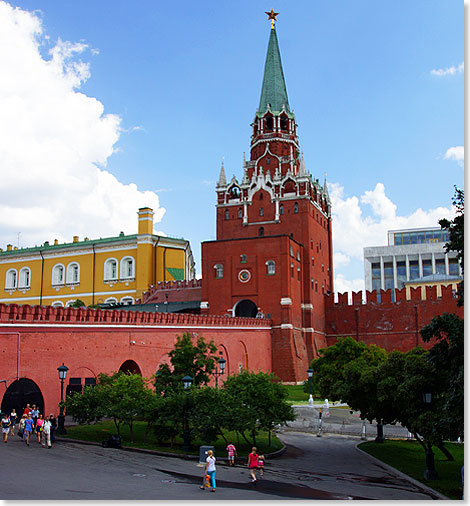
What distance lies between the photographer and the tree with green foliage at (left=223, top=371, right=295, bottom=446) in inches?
750

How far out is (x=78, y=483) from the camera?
1334 cm

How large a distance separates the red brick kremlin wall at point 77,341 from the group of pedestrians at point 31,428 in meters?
1.50

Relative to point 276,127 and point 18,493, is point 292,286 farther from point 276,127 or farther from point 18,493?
point 18,493

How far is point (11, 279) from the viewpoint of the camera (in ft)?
204

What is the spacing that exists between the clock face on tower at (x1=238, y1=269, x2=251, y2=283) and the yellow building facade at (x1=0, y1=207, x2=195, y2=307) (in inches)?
394

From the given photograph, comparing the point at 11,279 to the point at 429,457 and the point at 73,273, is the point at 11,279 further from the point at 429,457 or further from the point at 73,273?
the point at 429,457

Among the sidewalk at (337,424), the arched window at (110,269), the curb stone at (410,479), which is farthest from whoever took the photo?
the arched window at (110,269)

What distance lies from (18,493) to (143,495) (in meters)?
2.40

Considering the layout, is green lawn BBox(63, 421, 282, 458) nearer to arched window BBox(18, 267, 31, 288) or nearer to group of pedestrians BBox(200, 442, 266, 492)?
group of pedestrians BBox(200, 442, 266, 492)

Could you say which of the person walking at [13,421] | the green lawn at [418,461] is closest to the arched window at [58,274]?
the person walking at [13,421]

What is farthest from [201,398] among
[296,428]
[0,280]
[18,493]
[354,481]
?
[0,280]

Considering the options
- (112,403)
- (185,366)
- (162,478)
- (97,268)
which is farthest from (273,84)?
(162,478)

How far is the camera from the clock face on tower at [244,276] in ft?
155

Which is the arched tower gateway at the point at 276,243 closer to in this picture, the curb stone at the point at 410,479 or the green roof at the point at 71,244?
the green roof at the point at 71,244
